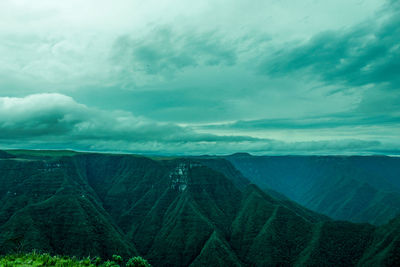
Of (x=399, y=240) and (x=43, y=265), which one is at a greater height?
(x=43, y=265)

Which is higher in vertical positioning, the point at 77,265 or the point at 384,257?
the point at 77,265

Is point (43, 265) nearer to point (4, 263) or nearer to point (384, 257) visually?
point (4, 263)

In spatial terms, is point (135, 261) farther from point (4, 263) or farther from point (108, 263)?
point (4, 263)

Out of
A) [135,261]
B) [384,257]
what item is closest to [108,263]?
[135,261]

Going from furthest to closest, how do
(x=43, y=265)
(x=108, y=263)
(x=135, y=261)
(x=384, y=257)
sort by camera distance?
(x=384, y=257) → (x=135, y=261) → (x=108, y=263) → (x=43, y=265)

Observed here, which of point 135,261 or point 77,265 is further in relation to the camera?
point 135,261

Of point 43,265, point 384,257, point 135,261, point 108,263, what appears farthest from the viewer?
point 384,257

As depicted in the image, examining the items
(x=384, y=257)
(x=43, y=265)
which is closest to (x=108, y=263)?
(x=43, y=265)

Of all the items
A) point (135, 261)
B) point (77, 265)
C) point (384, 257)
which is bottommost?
point (384, 257)

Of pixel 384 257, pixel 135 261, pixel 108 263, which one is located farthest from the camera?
pixel 384 257
